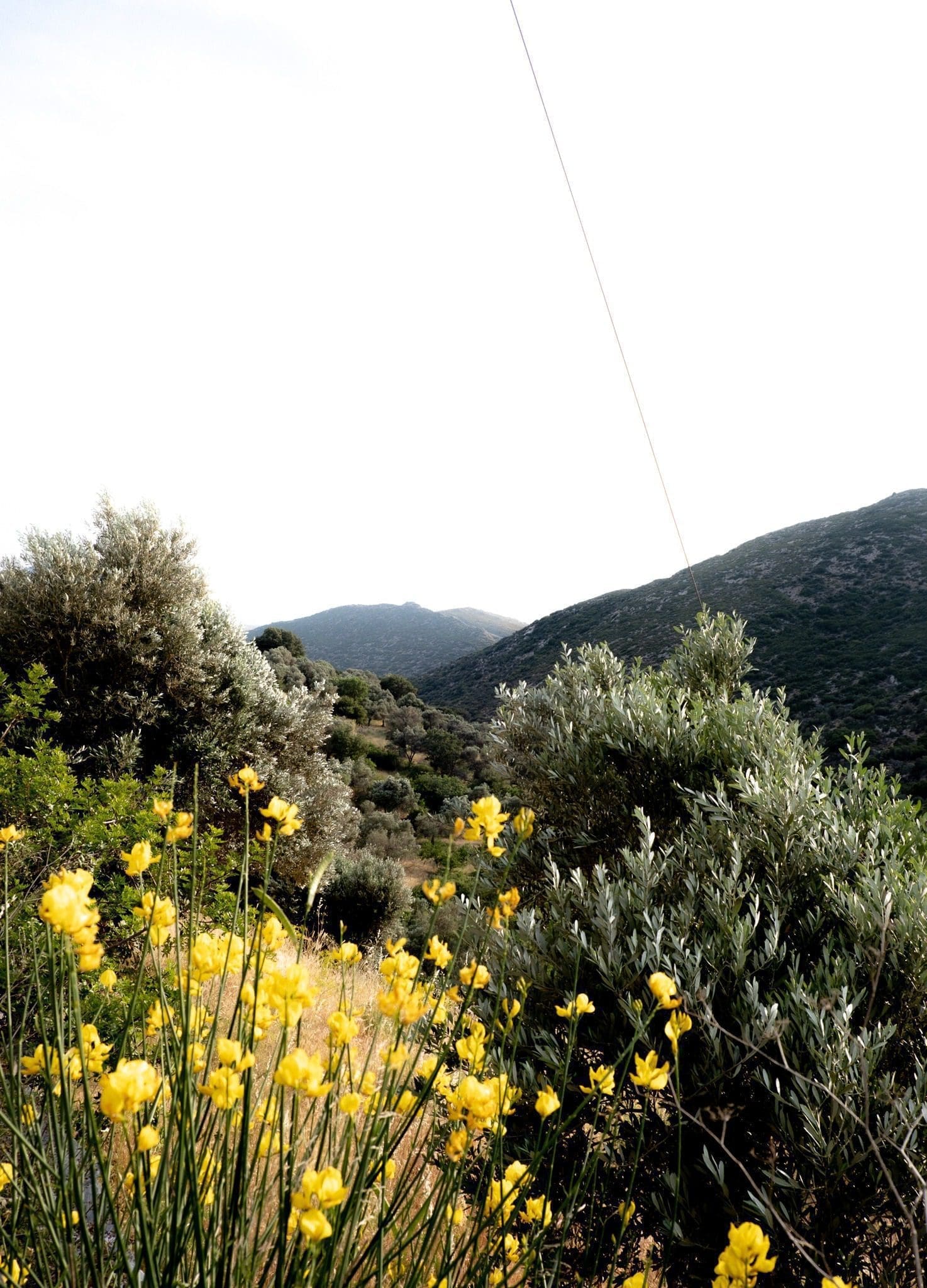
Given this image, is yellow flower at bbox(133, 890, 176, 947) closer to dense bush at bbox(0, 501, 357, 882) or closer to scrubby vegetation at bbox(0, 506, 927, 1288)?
scrubby vegetation at bbox(0, 506, 927, 1288)

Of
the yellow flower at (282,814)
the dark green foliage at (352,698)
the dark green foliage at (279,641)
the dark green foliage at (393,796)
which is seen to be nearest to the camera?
the yellow flower at (282,814)

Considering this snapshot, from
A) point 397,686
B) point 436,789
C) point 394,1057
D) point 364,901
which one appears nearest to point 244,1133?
point 394,1057

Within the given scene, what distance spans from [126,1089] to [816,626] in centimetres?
3573

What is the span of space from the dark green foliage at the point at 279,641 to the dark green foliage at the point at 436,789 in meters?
11.3

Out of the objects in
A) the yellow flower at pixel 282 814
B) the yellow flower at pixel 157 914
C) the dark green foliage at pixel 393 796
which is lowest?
the dark green foliage at pixel 393 796

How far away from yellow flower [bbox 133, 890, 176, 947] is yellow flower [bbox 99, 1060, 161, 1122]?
34 centimetres

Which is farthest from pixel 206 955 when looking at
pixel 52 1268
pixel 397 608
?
pixel 397 608

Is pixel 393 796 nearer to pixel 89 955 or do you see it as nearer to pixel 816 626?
pixel 89 955

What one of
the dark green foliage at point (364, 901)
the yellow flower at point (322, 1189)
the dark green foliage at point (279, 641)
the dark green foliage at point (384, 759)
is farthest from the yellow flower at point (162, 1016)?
the dark green foliage at point (279, 641)

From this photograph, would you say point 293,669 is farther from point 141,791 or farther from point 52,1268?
point 52,1268

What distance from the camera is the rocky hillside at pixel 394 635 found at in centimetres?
8444

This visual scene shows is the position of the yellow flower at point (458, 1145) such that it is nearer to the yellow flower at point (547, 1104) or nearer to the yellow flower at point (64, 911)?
the yellow flower at point (547, 1104)

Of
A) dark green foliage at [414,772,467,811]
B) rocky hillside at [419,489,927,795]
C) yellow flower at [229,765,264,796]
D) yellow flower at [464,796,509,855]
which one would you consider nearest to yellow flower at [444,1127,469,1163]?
yellow flower at [464,796,509,855]

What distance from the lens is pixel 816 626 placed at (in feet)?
104
